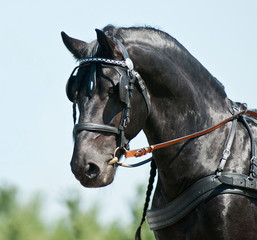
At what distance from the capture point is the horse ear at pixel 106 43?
16.6 feet

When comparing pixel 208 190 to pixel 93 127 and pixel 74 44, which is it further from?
pixel 74 44

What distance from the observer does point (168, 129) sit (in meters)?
5.45

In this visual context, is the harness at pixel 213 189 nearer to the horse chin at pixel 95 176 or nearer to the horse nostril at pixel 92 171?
the horse chin at pixel 95 176

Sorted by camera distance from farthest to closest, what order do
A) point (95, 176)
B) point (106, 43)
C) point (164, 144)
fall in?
point (164, 144), point (106, 43), point (95, 176)

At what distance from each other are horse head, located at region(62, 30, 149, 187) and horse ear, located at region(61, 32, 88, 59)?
0.24 metres

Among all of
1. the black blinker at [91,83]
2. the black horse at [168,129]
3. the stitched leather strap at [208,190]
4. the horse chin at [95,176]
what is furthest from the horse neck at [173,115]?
the horse chin at [95,176]

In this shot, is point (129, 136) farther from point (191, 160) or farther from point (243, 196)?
point (243, 196)

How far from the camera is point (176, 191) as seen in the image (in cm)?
545

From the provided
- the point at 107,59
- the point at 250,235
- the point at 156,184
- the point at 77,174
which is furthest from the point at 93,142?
the point at 250,235

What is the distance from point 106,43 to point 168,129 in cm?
101

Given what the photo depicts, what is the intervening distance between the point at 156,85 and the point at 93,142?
910 mm

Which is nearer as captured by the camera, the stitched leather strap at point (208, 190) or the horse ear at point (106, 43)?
the horse ear at point (106, 43)

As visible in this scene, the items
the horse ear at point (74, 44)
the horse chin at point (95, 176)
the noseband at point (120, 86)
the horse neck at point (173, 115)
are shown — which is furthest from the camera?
the horse ear at point (74, 44)

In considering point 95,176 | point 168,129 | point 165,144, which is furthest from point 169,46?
point 95,176
